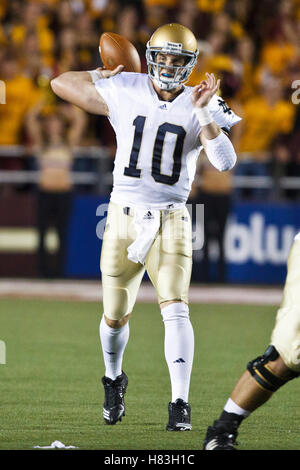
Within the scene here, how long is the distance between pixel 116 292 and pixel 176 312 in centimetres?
39

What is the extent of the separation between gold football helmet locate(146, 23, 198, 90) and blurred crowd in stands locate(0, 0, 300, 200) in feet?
19.2

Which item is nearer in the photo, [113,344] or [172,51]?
[172,51]

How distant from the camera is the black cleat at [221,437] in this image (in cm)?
468

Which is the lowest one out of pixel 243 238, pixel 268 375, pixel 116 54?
pixel 268 375

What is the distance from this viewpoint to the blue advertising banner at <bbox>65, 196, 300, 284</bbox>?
42.0ft

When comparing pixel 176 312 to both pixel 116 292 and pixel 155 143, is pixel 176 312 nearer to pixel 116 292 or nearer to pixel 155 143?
pixel 116 292

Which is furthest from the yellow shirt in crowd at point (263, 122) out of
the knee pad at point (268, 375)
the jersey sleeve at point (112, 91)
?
the knee pad at point (268, 375)

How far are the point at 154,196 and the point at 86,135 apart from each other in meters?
7.10

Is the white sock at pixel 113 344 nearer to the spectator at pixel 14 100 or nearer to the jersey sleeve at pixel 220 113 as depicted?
the jersey sleeve at pixel 220 113

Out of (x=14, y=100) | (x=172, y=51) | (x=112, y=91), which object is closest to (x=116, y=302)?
(x=112, y=91)

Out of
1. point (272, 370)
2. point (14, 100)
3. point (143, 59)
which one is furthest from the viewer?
point (14, 100)

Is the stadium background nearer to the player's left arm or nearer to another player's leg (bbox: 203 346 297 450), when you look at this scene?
the player's left arm

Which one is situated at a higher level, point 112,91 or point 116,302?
point 112,91

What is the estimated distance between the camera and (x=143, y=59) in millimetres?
11656
